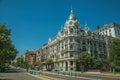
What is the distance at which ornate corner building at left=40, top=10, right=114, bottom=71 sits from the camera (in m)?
90.5

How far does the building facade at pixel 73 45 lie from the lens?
90.5 metres

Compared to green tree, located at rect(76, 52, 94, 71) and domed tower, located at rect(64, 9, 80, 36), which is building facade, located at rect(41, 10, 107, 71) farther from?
green tree, located at rect(76, 52, 94, 71)

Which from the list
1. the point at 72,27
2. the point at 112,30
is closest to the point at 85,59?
the point at 72,27

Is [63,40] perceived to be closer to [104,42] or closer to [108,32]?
[104,42]

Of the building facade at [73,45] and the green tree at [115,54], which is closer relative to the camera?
the green tree at [115,54]

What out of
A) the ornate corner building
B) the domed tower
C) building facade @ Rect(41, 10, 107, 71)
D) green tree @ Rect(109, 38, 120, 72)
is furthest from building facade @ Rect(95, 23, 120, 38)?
green tree @ Rect(109, 38, 120, 72)

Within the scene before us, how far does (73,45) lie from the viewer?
9100 cm

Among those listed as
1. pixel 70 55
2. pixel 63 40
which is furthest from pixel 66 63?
pixel 63 40

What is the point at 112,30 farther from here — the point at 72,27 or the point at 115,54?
the point at 115,54

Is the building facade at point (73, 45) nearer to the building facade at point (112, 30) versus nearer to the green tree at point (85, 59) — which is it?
the green tree at point (85, 59)

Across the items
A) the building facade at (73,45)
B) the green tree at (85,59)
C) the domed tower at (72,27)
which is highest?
the domed tower at (72,27)

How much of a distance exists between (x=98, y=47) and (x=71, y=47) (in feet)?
63.9

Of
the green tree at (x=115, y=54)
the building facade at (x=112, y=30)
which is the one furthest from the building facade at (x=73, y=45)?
the green tree at (x=115, y=54)

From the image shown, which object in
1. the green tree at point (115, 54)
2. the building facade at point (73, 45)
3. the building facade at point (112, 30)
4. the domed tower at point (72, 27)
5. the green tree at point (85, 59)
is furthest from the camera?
the building facade at point (112, 30)
